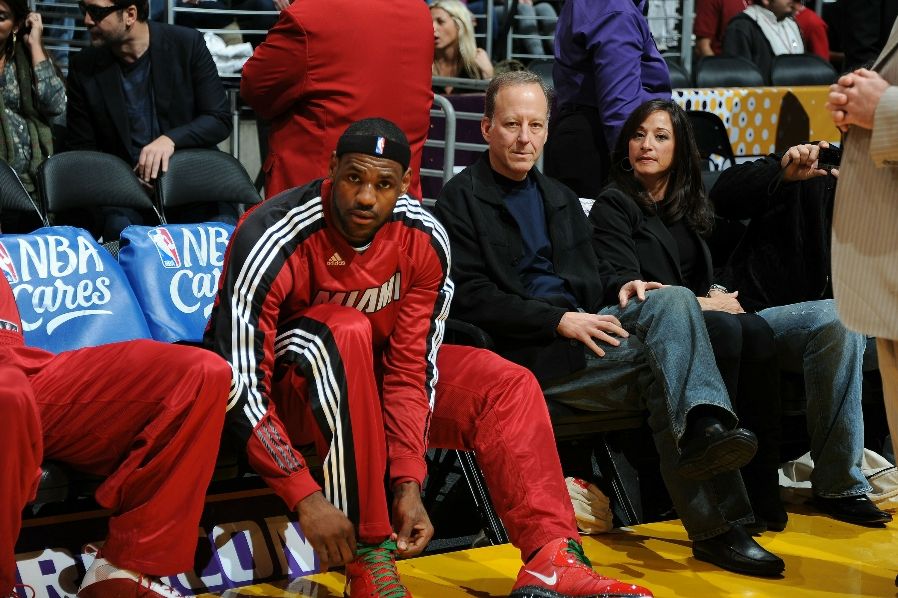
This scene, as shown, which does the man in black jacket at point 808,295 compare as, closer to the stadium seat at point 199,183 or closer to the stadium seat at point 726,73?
the stadium seat at point 199,183

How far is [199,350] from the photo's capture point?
329 centimetres

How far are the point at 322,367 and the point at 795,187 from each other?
2344 mm

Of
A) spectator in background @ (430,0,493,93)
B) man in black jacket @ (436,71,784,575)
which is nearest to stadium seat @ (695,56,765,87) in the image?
spectator in background @ (430,0,493,93)

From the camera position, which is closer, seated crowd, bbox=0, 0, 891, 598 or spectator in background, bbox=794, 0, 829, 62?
seated crowd, bbox=0, 0, 891, 598

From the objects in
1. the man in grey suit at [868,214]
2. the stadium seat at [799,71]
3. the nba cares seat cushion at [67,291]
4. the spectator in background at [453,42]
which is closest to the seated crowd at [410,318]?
the nba cares seat cushion at [67,291]

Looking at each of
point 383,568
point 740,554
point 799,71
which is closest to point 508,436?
point 383,568

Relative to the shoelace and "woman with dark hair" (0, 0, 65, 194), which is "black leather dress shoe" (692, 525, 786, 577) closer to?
the shoelace

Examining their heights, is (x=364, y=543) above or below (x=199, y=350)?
below

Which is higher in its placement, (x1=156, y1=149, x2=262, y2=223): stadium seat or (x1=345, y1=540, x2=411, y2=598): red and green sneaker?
(x1=156, y1=149, x2=262, y2=223): stadium seat

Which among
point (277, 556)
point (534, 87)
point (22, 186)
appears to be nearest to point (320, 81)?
point (534, 87)

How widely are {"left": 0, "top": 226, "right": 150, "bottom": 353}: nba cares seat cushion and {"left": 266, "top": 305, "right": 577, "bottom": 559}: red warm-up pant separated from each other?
77 cm

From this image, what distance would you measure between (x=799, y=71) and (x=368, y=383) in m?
6.24

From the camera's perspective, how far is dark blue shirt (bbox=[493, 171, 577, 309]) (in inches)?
173

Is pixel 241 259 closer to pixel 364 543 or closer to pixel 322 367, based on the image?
pixel 322 367
